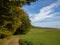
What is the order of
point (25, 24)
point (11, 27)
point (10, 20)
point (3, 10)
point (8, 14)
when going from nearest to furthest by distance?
1. point (3, 10)
2. point (8, 14)
3. point (10, 20)
4. point (11, 27)
5. point (25, 24)

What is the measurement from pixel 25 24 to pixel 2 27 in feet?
98.0

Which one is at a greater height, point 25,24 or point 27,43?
point 25,24

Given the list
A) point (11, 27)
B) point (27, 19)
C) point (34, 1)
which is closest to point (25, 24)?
point (27, 19)

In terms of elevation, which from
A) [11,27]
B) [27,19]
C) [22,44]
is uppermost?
[27,19]

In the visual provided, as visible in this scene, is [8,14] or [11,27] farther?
[11,27]

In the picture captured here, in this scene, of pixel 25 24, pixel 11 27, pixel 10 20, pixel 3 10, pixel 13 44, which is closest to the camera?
pixel 3 10

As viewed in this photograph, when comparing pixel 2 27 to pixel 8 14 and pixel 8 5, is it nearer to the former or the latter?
pixel 8 14

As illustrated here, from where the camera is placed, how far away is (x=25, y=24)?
47.2 m

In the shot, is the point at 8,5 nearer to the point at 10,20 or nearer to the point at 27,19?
the point at 10,20

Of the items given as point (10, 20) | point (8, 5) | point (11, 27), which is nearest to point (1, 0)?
point (8, 5)

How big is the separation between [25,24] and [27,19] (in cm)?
Answer: 119

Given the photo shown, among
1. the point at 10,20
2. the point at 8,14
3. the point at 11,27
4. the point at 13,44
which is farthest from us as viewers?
the point at 13,44

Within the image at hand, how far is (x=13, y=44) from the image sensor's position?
77.8ft

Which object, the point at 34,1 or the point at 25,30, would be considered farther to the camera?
the point at 25,30
